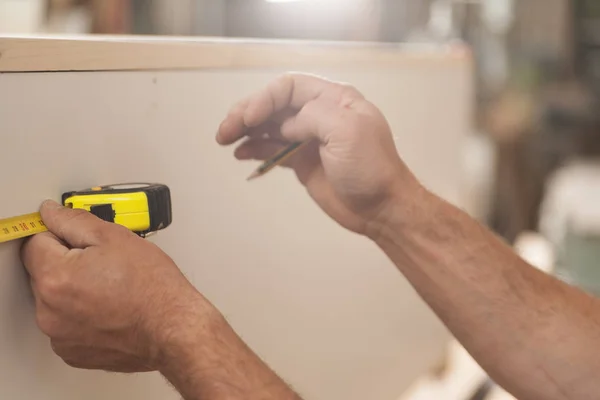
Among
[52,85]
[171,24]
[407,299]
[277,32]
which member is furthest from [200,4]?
[52,85]

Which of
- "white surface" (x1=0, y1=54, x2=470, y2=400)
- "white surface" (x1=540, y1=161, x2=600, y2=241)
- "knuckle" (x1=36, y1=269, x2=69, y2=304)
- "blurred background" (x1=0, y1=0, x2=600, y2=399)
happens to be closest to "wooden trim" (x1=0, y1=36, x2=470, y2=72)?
"white surface" (x1=0, y1=54, x2=470, y2=400)

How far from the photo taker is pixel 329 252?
788 mm

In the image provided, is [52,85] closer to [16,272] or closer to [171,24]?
[16,272]

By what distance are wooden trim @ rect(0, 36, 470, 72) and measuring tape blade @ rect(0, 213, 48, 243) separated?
9cm

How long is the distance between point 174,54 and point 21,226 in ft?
0.65

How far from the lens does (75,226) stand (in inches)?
16.2

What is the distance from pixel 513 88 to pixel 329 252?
219cm

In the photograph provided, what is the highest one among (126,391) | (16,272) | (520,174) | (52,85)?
(52,85)

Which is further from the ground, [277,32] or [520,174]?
[277,32]

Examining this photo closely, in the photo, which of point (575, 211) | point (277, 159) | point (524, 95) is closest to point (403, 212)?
point (277, 159)

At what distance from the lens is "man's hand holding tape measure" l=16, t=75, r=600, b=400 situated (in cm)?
41

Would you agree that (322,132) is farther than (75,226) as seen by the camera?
Yes

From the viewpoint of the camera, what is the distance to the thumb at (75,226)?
410 mm

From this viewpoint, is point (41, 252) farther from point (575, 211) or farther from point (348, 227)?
point (575, 211)
